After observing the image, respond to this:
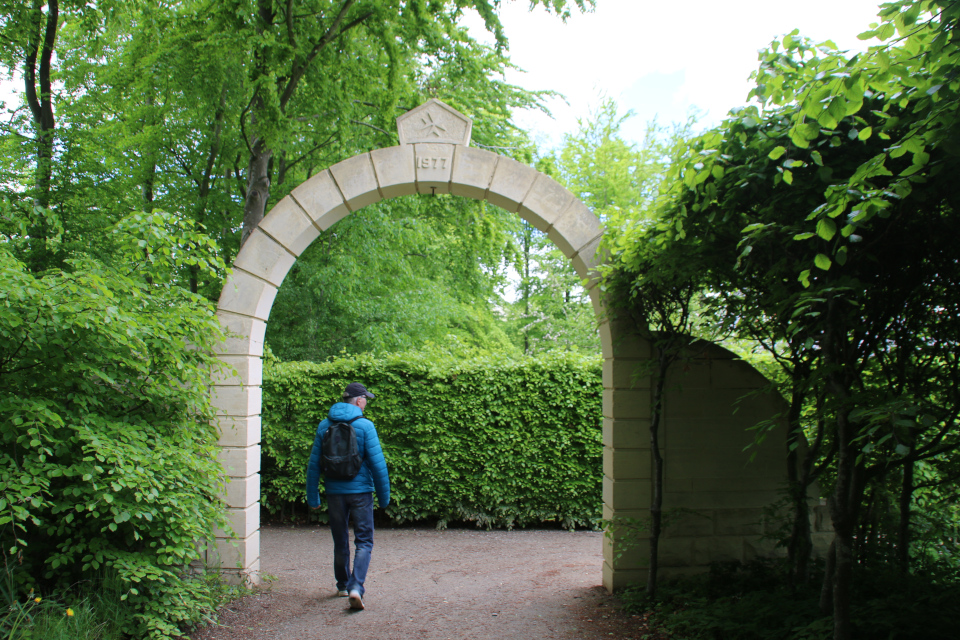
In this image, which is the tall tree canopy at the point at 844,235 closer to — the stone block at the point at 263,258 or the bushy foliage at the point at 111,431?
the stone block at the point at 263,258

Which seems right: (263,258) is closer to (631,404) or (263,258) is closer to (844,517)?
(631,404)

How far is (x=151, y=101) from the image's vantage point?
1046 centimetres

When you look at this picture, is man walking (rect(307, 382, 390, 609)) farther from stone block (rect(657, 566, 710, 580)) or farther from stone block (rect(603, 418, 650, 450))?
stone block (rect(657, 566, 710, 580))

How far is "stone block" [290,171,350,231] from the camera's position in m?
5.13

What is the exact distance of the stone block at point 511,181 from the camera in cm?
513

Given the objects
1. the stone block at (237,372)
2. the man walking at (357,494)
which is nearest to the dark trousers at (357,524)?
the man walking at (357,494)

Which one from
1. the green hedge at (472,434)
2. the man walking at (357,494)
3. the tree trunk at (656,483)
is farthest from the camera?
the green hedge at (472,434)

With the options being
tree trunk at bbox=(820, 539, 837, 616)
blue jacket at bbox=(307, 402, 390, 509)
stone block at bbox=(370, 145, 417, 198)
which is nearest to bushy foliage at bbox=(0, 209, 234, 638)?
blue jacket at bbox=(307, 402, 390, 509)

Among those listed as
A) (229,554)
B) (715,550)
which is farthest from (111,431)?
(715,550)

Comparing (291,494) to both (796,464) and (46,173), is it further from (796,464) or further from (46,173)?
(796,464)

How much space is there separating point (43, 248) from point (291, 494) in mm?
4030

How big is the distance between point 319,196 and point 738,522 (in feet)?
14.5

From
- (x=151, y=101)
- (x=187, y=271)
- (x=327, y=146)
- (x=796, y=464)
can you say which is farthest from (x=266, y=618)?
(x=151, y=101)

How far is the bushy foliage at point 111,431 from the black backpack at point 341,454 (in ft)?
2.65
